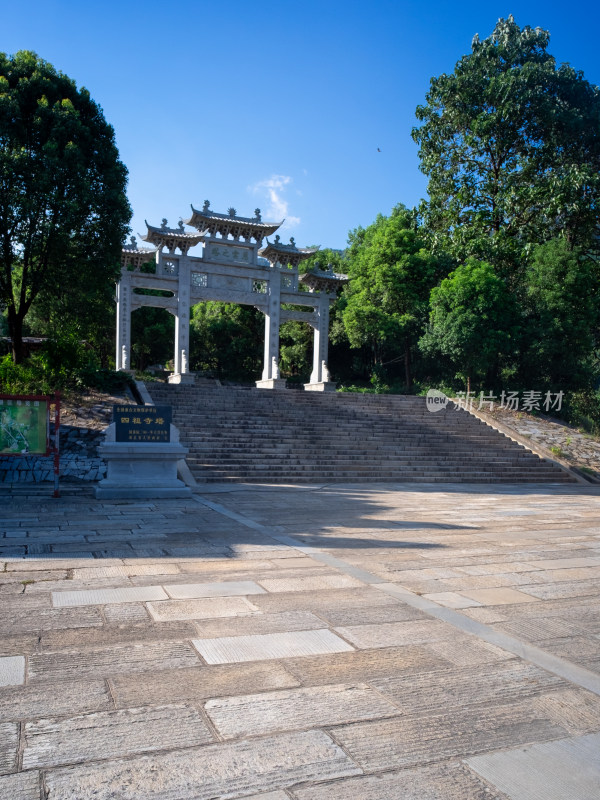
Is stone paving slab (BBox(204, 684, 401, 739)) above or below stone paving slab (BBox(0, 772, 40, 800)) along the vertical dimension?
below

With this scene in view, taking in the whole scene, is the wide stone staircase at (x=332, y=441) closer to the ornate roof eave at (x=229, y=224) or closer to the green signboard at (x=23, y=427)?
the green signboard at (x=23, y=427)

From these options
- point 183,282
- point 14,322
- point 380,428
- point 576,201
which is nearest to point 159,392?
point 14,322

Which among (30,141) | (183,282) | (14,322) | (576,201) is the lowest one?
(14,322)

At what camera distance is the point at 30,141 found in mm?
14586

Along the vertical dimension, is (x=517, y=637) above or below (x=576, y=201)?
below

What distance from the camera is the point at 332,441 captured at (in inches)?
634

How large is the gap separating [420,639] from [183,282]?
76.3 ft

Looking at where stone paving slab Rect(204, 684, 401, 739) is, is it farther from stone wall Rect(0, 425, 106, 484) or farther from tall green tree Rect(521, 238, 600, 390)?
tall green tree Rect(521, 238, 600, 390)

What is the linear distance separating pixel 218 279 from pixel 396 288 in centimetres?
813

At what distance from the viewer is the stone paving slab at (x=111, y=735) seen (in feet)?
7.68

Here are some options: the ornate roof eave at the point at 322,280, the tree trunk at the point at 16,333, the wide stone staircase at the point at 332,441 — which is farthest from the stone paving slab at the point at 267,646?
the ornate roof eave at the point at 322,280

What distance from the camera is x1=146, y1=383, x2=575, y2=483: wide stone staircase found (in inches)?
551

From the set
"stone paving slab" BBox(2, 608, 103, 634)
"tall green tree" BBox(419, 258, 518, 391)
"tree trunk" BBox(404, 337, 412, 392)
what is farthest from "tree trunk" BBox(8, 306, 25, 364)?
"tree trunk" BBox(404, 337, 412, 392)

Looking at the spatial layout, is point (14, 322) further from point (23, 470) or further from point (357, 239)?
point (357, 239)
